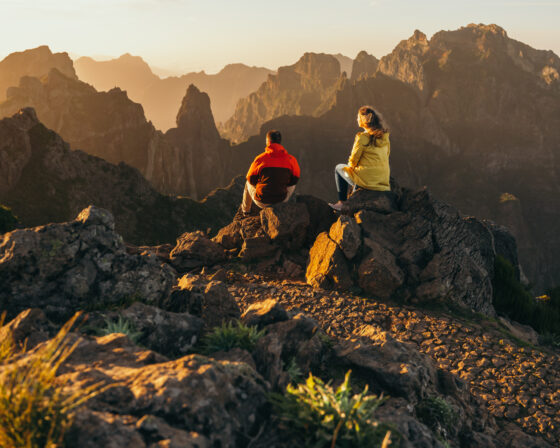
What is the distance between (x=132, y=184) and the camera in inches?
2702

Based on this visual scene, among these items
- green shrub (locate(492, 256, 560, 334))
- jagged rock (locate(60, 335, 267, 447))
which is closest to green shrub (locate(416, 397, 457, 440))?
jagged rock (locate(60, 335, 267, 447))

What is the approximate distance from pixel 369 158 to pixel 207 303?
699cm

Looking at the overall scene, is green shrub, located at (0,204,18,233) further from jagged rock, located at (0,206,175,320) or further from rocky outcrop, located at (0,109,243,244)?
rocky outcrop, located at (0,109,243,244)

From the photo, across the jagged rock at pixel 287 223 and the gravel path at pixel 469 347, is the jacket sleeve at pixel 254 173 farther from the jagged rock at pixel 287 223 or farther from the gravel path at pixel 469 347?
the gravel path at pixel 469 347

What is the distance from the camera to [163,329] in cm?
514

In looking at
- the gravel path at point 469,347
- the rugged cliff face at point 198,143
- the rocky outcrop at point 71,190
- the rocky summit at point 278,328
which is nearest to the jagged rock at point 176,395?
the rocky summit at point 278,328

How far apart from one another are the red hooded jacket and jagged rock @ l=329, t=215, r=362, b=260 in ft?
8.99

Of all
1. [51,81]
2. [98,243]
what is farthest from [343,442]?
[51,81]

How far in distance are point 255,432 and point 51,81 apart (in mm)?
171733

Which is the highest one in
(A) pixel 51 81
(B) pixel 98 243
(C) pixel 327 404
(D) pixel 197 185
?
(A) pixel 51 81

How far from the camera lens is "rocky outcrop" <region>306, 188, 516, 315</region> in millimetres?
9953

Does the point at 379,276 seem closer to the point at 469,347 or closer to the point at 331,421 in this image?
the point at 469,347

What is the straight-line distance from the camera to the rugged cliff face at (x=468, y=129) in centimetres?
13612

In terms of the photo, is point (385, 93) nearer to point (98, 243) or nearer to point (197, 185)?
point (197, 185)
